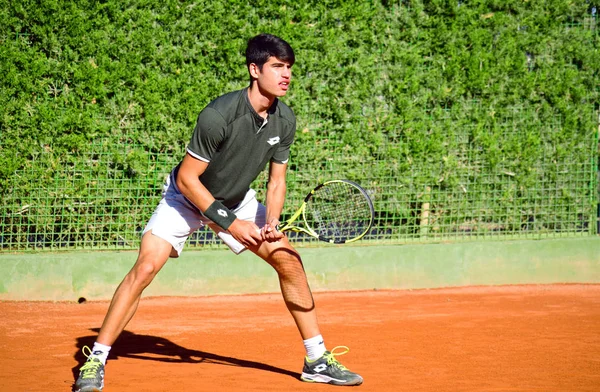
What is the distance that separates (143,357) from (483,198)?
459 cm

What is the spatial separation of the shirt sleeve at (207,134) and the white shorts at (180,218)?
1.35 ft

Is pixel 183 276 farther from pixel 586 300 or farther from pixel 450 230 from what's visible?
pixel 586 300

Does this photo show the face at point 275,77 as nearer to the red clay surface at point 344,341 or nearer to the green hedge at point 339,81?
the red clay surface at point 344,341

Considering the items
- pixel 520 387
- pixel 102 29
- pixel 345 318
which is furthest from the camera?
pixel 102 29

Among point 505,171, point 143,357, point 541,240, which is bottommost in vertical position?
point 143,357

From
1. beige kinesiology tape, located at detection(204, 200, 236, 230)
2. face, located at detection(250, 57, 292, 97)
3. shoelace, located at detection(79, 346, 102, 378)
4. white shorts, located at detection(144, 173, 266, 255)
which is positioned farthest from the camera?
white shorts, located at detection(144, 173, 266, 255)

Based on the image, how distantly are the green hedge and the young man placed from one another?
311 centimetres

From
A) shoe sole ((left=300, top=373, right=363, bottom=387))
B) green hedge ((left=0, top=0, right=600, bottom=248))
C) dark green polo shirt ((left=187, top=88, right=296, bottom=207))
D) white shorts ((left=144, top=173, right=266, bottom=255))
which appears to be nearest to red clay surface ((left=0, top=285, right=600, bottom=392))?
shoe sole ((left=300, top=373, right=363, bottom=387))

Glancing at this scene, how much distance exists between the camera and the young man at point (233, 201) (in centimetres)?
437

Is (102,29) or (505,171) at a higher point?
(102,29)

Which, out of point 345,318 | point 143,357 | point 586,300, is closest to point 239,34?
point 345,318

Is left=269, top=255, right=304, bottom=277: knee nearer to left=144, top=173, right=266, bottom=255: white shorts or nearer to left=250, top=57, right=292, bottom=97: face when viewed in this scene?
left=144, top=173, right=266, bottom=255: white shorts

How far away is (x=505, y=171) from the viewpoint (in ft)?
28.4

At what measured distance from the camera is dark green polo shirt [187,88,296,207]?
14.3 ft
